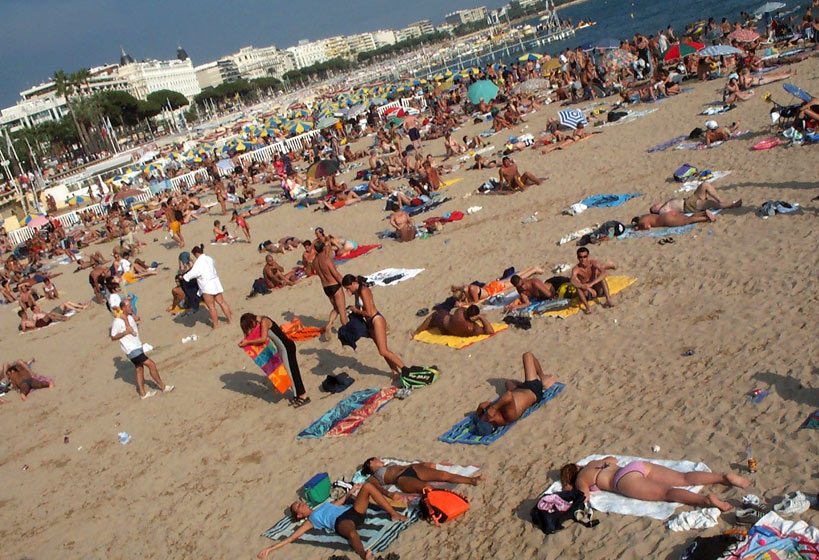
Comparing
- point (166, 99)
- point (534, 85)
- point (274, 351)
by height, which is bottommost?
point (274, 351)

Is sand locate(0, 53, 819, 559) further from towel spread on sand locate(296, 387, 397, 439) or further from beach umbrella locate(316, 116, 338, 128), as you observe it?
beach umbrella locate(316, 116, 338, 128)

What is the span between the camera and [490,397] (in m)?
6.45

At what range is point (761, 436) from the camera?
4469mm

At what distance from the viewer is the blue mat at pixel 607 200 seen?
36.1ft

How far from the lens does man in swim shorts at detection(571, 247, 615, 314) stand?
7.41m

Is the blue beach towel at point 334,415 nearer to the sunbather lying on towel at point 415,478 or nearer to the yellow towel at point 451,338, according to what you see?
the yellow towel at point 451,338

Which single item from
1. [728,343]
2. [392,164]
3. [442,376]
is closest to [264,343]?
[442,376]

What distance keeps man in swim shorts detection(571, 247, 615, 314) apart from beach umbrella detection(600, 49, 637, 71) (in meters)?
16.9

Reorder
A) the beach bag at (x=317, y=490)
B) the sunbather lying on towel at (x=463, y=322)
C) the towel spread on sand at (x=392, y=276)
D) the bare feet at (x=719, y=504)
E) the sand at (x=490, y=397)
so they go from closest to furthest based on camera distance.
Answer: the bare feet at (x=719, y=504), the sand at (x=490, y=397), the beach bag at (x=317, y=490), the sunbather lying on towel at (x=463, y=322), the towel spread on sand at (x=392, y=276)

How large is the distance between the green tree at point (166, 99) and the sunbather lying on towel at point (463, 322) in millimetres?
93528

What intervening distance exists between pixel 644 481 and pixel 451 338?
13.1ft

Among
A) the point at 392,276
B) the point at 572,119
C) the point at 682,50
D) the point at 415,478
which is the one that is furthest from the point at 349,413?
the point at 682,50

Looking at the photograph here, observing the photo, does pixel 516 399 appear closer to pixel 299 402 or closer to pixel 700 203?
pixel 299 402

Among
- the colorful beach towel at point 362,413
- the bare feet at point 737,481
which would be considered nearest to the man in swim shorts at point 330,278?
the colorful beach towel at point 362,413
